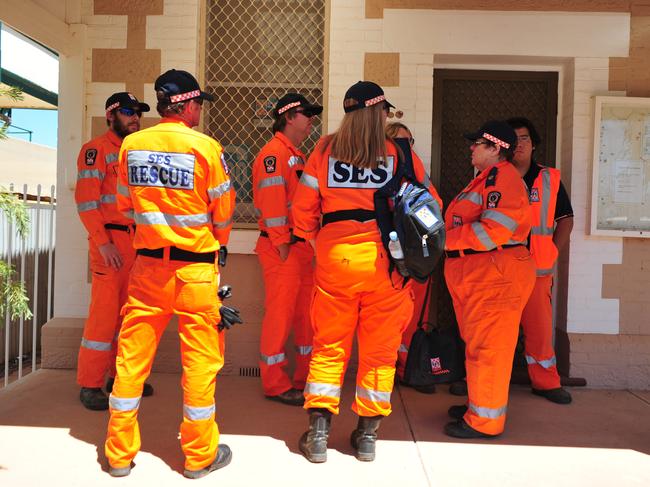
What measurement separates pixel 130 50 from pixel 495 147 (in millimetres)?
3326

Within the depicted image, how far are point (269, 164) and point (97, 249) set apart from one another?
140 centimetres

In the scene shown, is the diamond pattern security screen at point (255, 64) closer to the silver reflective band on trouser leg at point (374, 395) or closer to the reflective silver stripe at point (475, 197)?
the reflective silver stripe at point (475, 197)

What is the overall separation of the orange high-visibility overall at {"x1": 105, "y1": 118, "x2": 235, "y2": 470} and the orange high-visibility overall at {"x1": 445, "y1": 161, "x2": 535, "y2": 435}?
164 centimetres

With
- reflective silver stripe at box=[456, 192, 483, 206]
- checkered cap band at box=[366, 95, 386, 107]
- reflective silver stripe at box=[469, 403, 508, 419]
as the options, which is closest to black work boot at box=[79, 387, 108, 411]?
reflective silver stripe at box=[469, 403, 508, 419]

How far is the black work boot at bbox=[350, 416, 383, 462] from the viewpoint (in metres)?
3.53

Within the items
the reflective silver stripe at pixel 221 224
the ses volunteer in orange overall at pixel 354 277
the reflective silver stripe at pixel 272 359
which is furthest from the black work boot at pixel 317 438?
the reflective silver stripe at pixel 221 224

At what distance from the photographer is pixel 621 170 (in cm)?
526

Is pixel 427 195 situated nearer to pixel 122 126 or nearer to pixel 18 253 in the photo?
pixel 122 126

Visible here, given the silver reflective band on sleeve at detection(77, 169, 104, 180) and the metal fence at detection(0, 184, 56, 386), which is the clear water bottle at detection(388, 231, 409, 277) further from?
the metal fence at detection(0, 184, 56, 386)

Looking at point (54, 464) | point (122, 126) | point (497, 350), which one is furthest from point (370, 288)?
point (122, 126)

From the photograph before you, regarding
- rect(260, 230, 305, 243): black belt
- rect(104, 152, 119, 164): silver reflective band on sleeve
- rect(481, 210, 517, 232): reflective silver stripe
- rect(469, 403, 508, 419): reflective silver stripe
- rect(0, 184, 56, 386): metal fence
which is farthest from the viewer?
rect(0, 184, 56, 386): metal fence

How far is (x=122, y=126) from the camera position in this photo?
14.8 feet

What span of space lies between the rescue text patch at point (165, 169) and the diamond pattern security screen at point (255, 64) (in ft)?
7.58

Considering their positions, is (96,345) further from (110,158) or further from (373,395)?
(373,395)
